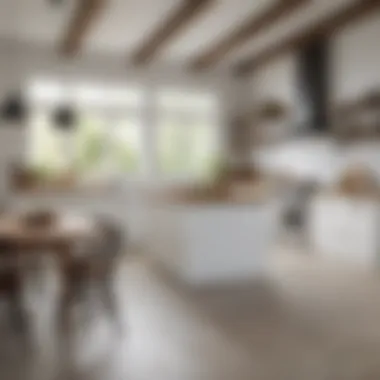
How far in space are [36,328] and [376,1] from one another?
5226 millimetres

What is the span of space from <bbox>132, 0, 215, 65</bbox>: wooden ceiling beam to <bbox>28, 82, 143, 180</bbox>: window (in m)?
0.70

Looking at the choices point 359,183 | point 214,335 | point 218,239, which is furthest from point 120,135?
point 214,335

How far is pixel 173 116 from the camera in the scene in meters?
8.59

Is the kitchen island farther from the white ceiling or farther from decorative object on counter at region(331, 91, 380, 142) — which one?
the white ceiling

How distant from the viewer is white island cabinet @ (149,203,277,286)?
522 centimetres

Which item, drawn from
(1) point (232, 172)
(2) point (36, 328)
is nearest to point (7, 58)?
(1) point (232, 172)

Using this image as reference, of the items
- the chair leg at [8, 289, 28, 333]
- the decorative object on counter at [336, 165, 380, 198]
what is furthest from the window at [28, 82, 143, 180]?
the chair leg at [8, 289, 28, 333]

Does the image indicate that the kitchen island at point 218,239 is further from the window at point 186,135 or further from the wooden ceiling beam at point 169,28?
the window at point 186,135

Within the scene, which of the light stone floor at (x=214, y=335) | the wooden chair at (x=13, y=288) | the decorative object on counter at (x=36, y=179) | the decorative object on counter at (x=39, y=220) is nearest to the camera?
the light stone floor at (x=214, y=335)

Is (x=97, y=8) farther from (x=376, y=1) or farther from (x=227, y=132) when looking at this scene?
(x=227, y=132)

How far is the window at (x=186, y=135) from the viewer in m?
8.55

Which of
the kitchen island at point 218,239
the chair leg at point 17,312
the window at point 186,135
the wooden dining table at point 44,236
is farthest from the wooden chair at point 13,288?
the window at point 186,135

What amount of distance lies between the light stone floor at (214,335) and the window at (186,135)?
3.57 meters

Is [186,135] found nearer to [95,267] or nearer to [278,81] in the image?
[278,81]
